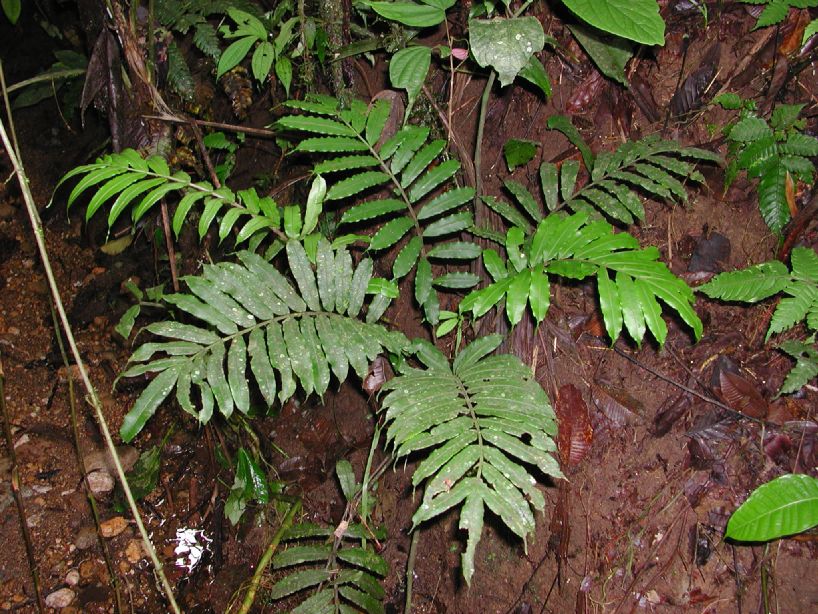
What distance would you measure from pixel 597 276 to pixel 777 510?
869 millimetres

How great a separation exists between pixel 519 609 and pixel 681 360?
1.13 m

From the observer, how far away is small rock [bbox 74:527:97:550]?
296cm

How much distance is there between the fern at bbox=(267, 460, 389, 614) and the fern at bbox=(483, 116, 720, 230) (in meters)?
1.41

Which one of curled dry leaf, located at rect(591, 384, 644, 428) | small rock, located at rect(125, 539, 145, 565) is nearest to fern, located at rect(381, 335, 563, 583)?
curled dry leaf, located at rect(591, 384, 644, 428)

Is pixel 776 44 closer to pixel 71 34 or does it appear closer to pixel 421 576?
pixel 421 576

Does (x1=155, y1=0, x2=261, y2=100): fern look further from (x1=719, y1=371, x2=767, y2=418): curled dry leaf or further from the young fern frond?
(x1=719, y1=371, x2=767, y2=418): curled dry leaf

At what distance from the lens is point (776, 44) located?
7.57ft

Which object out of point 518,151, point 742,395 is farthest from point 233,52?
point 742,395

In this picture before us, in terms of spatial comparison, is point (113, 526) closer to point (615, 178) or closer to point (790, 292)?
point (615, 178)

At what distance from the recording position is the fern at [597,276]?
1722 mm

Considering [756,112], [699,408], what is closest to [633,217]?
[756,112]

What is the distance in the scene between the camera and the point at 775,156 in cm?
218

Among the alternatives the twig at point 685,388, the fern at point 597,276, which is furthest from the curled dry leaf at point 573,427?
the fern at point 597,276

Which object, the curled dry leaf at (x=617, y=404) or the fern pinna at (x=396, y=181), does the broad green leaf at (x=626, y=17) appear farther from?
the curled dry leaf at (x=617, y=404)
